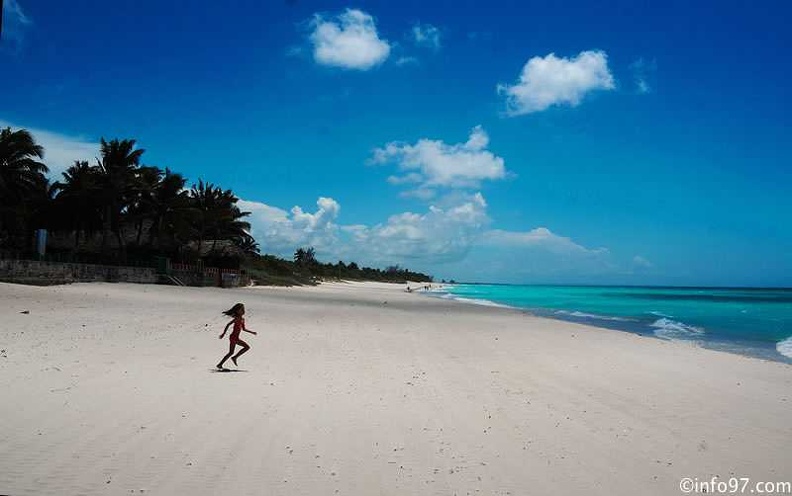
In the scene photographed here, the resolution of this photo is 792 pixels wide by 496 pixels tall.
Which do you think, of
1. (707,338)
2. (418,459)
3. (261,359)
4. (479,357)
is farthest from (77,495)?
(707,338)

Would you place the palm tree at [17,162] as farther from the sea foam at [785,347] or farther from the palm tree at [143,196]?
the sea foam at [785,347]

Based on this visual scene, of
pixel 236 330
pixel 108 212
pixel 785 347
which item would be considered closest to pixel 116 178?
pixel 108 212

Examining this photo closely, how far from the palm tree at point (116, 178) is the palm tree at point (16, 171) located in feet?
14.0

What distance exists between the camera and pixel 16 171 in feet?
121

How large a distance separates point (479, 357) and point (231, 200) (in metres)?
52.1

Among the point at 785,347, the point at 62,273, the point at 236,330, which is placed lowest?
the point at 785,347

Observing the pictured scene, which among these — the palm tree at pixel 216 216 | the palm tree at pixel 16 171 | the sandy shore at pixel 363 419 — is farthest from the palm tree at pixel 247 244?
the sandy shore at pixel 363 419

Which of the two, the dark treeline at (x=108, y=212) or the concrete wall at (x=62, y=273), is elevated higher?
the dark treeline at (x=108, y=212)

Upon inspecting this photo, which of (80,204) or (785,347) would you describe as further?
(80,204)

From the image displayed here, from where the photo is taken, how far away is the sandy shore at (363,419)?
486cm

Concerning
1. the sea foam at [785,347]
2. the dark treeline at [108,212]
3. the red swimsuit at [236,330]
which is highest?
the dark treeline at [108,212]

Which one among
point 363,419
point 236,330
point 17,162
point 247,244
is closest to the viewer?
point 363,419

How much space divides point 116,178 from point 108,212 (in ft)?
8.73

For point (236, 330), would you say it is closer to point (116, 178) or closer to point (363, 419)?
point (363, 419)
